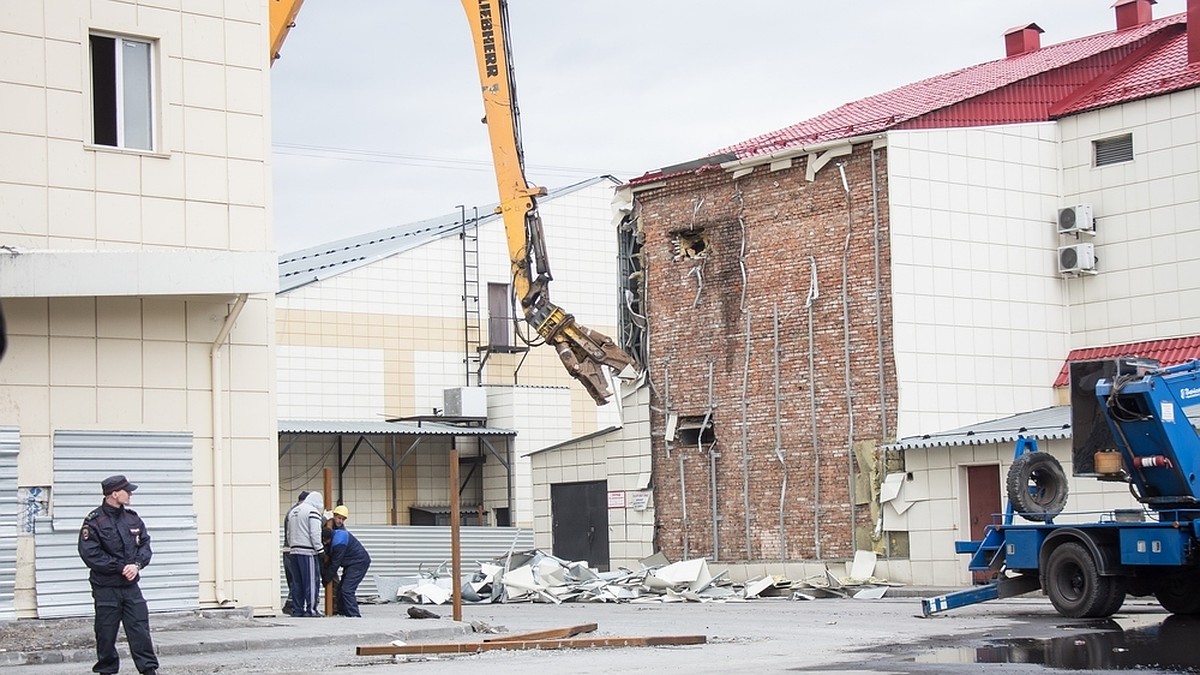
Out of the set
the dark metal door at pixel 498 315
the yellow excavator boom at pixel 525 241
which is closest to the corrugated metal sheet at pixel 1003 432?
the yellow excavator boom at pixel 525 241

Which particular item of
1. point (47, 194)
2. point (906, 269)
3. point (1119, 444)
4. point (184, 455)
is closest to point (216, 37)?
point (47, 194)

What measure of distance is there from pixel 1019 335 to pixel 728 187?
19.7 ft

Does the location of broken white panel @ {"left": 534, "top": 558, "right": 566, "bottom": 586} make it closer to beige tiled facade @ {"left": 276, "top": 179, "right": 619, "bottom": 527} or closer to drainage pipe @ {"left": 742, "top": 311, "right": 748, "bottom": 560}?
drainage pipe @ {"left": 742, "top": 311, "right": 748, "bottom": 560}

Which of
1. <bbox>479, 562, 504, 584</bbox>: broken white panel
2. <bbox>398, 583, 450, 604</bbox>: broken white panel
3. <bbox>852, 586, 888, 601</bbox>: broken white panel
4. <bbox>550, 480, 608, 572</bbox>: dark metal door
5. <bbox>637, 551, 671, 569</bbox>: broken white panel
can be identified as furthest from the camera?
<bbox>550, 480, 608, 572</bbox>: dark metal door

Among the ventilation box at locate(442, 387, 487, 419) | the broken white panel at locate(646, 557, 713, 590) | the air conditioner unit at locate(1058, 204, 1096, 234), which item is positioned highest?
the air conditioner unit at locate(1058, 204, 1096, 234)

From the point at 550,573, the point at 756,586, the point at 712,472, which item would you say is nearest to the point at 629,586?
the point at 550,573

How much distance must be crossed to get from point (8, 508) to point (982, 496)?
1545 centimetres

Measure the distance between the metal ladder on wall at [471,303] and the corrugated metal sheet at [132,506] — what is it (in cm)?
2420

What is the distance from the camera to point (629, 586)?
27.5m

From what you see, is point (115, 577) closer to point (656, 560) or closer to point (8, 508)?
point (8, 508)

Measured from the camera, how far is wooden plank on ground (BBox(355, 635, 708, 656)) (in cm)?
1415

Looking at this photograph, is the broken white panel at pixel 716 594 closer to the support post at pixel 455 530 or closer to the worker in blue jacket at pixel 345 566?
the worker in blue jacket at pixel 345 566

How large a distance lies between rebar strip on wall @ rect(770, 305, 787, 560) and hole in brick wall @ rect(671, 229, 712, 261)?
235cm

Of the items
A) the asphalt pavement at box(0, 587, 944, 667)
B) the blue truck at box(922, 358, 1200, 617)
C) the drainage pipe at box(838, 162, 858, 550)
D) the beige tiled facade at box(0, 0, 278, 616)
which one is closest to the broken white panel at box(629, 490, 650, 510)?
the drainage pipe at box(838, 162, 858, 550)
